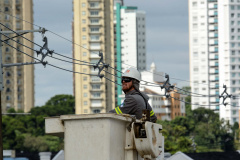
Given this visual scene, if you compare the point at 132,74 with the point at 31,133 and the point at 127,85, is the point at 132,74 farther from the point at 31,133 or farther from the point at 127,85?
the point at 31,133

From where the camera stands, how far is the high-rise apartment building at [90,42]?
180125mm

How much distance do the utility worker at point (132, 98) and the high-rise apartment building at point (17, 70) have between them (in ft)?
558

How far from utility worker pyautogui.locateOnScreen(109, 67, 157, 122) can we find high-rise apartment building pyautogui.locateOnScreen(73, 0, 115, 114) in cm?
16717

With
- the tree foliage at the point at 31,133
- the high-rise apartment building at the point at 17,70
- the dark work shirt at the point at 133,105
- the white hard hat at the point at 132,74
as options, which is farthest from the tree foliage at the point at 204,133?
the dark work shirt at the point at 133,105

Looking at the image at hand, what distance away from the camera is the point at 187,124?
17338 cm

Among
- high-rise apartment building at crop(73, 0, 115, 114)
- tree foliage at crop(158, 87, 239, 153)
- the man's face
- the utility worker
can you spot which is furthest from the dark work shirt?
high-rise apartment building at crop(73, 0, 115, 114)

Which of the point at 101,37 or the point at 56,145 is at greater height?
the point at 101,37

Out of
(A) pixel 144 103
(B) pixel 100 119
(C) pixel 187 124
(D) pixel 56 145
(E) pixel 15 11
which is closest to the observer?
(B) pixel 100 119

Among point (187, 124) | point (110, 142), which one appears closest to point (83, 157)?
point (110, 142)

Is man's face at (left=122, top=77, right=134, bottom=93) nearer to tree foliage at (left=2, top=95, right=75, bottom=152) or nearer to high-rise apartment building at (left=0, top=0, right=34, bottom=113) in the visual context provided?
tree foliage at (left=2, top=95, right=75, bottom=152)

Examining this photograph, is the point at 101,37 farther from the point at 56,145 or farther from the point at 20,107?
the point at 56,145

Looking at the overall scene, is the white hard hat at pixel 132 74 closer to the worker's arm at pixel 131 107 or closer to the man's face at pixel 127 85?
the man's face at pixel 127 85

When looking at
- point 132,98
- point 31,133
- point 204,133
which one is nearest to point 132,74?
point 132,98

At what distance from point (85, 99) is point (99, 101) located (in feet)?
12.4
